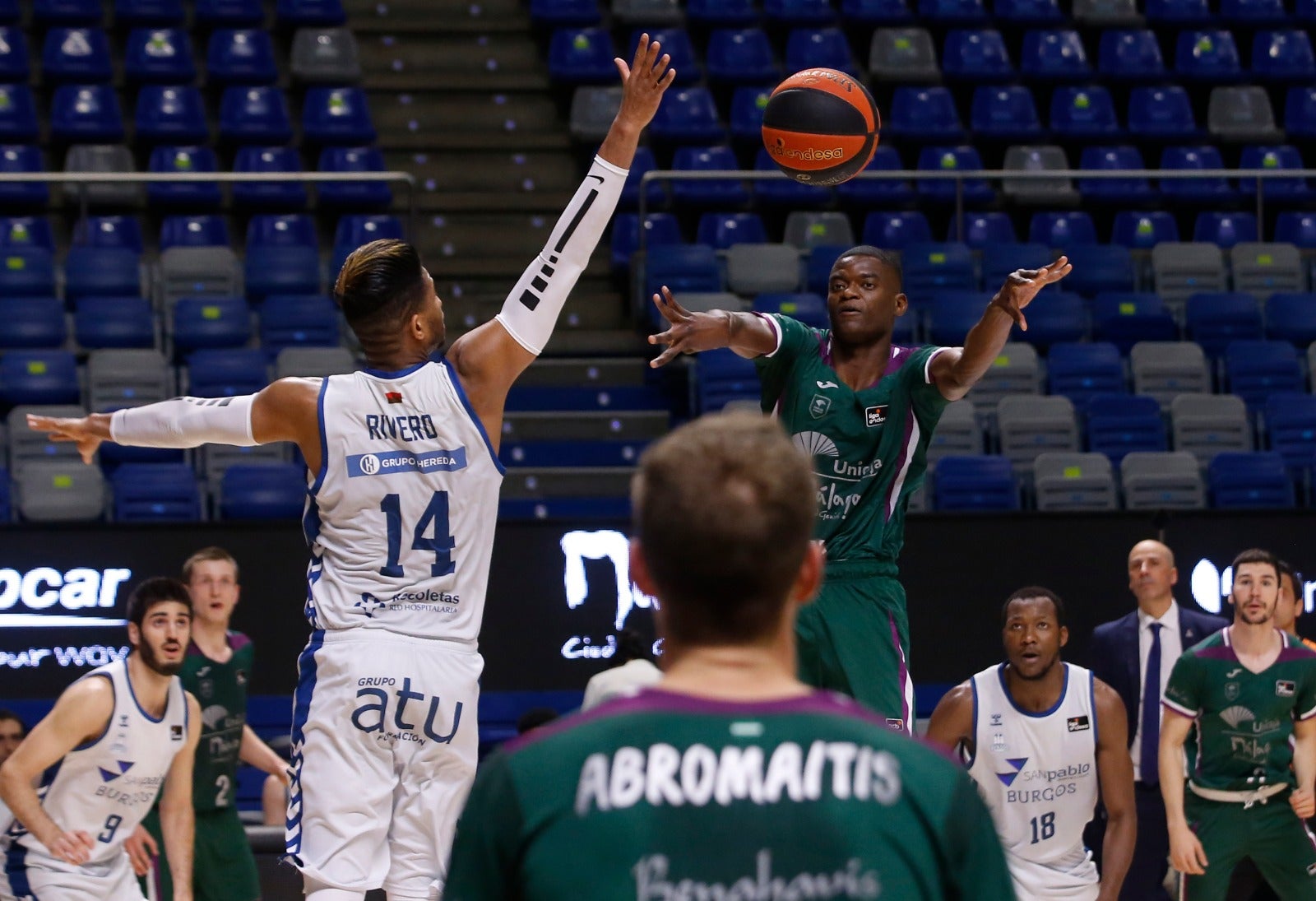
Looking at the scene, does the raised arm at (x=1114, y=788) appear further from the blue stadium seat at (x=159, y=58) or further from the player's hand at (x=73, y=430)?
the blue stadium seat at (x=159, y=58)

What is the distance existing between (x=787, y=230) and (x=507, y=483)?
359cm

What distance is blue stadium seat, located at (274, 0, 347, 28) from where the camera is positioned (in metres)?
15.5

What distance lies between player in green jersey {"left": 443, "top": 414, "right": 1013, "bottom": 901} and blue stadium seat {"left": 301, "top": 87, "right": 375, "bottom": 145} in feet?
44.3

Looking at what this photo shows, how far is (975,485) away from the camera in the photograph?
37.7ft

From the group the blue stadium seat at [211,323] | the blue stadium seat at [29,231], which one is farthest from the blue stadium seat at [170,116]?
the blue stadium seat at [211,323]

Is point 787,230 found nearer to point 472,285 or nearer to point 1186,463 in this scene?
point 472,285

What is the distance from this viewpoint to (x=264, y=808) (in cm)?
906

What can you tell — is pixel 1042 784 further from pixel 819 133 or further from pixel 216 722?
pixel 216 722

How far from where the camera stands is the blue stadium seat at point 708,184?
14617 millimetres

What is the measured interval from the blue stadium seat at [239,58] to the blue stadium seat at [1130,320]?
7.43 metres

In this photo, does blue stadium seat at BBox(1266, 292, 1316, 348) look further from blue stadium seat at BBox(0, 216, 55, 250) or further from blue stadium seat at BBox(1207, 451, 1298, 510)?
blue stadium seat at BBox(0, 216, 55, 250)

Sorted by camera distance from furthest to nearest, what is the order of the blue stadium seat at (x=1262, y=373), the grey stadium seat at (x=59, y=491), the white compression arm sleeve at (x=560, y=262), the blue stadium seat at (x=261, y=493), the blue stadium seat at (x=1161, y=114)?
the blue stadium seat at (x=1161, y=114) < the blue stadium seat at (x=1262, y=373) < the blue stadium seat at (x=261, y=493) < the grey stadium seat at (x=59, y=491) < the white compression arm sleeve at (x=560, y=262)

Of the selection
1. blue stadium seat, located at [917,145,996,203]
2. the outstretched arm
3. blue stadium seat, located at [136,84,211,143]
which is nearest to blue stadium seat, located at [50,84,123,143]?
blue stadium seat, located at [136,84,211,143]

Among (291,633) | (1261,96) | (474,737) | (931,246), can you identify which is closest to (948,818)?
(474,737)
